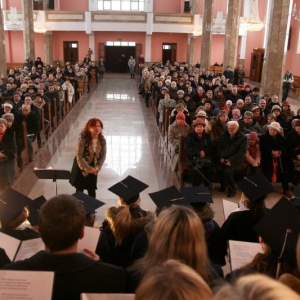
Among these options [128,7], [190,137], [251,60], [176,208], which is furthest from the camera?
[128,7]

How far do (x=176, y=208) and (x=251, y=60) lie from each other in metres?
29.4

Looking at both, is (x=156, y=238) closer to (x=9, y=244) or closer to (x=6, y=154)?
(x=9, y=244)

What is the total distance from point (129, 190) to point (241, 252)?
1604 mm

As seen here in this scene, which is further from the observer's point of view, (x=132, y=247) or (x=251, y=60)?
(x=251, y=60)

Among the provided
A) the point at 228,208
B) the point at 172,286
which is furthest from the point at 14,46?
the point at 172,286

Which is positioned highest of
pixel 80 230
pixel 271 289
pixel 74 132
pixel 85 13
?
pixel 85 13

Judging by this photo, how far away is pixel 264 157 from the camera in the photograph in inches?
306

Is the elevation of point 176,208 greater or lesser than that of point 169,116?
greater

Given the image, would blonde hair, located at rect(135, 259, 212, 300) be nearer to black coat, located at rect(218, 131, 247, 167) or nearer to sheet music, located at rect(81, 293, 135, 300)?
sheet music, located at rect(81, 293, 135, 300)

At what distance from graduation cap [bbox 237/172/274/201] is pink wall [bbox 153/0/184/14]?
3201cm

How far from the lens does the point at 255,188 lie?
4.42 m

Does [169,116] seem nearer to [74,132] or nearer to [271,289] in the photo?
[74,132]

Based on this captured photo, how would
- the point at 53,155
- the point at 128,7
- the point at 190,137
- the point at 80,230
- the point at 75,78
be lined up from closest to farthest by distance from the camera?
the point at 80,230
the point at 190,137
the point at 53,155
the point at 75,78
the point at 128,7

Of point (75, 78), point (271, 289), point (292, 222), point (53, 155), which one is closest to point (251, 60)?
point (75, 78)
